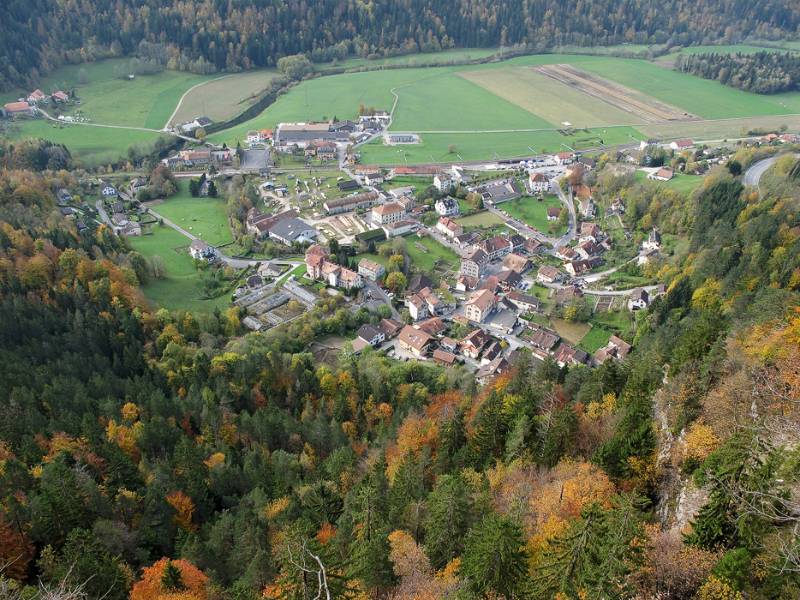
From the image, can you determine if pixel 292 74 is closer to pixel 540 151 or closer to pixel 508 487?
pixel 540 151

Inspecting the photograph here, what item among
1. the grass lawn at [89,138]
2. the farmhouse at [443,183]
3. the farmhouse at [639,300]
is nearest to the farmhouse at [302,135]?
the grass lawn at [89,138]

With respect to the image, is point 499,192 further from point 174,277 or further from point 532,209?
point 174,277

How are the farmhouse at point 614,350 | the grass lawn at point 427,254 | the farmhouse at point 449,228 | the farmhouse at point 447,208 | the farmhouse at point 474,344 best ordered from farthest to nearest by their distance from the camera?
the farmhouse at point 447,208, the farmhouse at point 449,228, the grass lawn at point 427,254, the farmhouse at point 474,344, the farmhouse at point 614,350

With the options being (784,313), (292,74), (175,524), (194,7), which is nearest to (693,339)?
(784,313)

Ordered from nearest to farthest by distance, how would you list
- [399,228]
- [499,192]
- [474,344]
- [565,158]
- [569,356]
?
[569,356]
[474,344]
[399,228]
[499,192]
[565,158]

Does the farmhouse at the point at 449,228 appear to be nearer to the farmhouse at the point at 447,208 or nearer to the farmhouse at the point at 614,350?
the farmhouse at the point at 447,208

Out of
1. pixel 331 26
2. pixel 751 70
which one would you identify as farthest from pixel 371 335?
pixel 331 26
